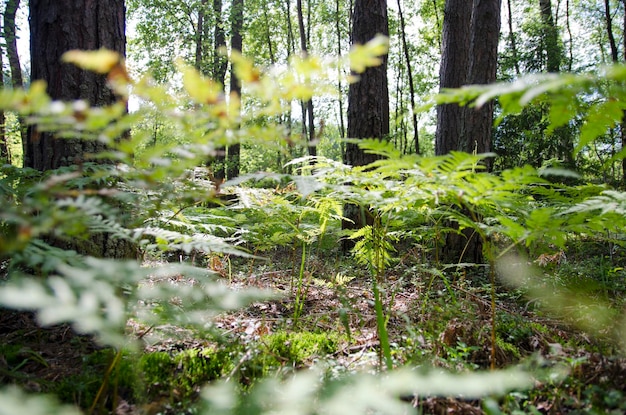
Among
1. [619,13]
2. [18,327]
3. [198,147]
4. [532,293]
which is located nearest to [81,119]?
[198,147]

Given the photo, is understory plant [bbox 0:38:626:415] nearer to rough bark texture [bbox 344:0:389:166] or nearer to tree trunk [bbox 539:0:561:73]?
rough bark texture [bbox 344:0:389:166]

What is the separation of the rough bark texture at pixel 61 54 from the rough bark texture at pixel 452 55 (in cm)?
530

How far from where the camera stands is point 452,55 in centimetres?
659

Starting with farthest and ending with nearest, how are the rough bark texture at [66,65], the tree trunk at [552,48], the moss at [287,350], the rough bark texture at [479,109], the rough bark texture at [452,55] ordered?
1. the tree trunk at [552,48]
2. the rough bark texture at [452,55]
3. the rough bark texture at [479,109]
4. the rough bark texture at [66,65]
5. the moss at [287,350]

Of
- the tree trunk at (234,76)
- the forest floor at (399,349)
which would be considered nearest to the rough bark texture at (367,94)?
the forest floor at (399,349)

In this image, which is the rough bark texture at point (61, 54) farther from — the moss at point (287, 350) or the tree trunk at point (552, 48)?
the tree trunk at point (552, 48)

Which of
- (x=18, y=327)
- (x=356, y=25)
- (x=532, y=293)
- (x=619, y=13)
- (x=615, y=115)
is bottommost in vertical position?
(x=532, y=293)

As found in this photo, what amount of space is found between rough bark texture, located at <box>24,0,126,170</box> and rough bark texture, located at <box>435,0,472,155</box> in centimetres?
530

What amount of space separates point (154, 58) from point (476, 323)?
12.5m

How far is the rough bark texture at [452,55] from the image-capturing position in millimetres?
6328

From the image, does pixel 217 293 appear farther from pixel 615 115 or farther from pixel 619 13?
pixel 619 13

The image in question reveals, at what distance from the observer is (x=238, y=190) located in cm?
254

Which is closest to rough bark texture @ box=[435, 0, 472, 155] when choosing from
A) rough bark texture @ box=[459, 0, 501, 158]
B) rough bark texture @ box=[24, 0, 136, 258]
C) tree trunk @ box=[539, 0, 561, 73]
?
rough bark texture @ box=[459, 0, 501, 158]

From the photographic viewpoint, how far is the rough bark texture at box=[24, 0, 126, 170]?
2637 mm
